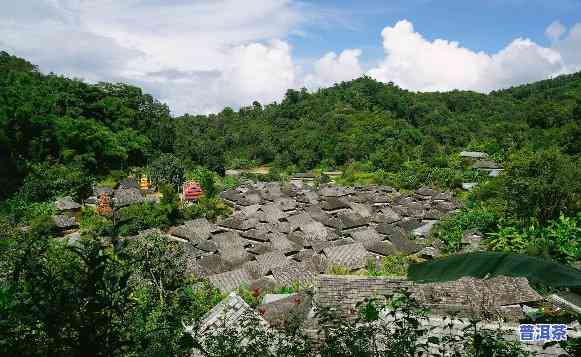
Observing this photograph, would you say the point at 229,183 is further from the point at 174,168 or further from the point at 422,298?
the point at 422,298

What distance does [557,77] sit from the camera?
105 m

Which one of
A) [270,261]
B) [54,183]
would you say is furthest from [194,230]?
[54,183]

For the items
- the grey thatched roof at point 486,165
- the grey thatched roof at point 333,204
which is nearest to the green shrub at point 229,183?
the grey thatched roof at point 333,204

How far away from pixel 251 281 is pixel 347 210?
697 inches

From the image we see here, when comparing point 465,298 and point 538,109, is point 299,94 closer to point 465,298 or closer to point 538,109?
point 538,109

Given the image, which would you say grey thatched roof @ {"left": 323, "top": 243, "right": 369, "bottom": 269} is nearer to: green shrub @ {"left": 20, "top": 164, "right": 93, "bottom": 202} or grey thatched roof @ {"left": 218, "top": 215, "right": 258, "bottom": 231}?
grey thatched roof @ {"left": 218, "top": 215, "right": 258, "bottom": 231}

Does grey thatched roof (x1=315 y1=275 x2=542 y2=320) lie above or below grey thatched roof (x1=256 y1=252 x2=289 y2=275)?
above

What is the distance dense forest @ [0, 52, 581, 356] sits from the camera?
3.22 m

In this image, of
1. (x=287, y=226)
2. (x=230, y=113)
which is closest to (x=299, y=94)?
(x=230, y=113)

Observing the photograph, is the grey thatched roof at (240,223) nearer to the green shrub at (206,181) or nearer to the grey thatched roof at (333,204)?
the grey thatched roof at (333,204)

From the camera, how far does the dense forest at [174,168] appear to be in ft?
10.6

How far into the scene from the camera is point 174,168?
41.9 meters

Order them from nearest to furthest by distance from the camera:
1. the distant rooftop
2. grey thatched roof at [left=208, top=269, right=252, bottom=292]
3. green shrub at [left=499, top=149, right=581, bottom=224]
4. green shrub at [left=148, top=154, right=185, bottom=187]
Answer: grey thatched roof at [left=208, top=269, right=252, bottom=292]
green shrub at [left=499, top=149, right=581, bottom=224]
green shrub at [left=148, top=154, right=185, bottom=187]
the distant rooftop

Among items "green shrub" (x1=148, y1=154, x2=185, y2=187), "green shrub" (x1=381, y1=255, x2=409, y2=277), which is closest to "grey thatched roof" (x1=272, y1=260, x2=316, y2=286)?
"green shrub" (x1=381, y1=255, x2=409, y2=277)
